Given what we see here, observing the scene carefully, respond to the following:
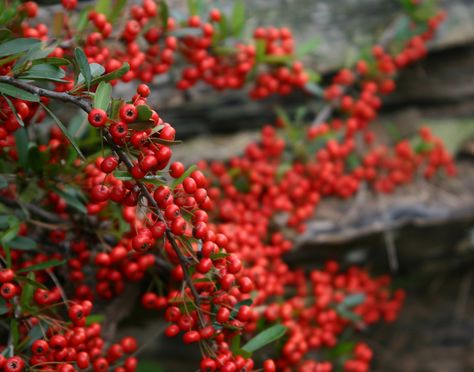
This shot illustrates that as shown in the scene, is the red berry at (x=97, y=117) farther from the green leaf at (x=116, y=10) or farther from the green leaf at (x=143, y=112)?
the green leaf at (x=116, y=10)

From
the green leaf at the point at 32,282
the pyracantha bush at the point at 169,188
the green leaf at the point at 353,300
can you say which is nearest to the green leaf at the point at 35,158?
the pyracantha bush at the point at 169,188

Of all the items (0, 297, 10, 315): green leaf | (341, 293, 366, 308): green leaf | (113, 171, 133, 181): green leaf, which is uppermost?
(113, 171, 133, 181): green leaf

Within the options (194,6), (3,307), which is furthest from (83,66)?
(194,6)

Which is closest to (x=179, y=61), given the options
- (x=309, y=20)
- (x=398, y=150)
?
(x=309, y=20)

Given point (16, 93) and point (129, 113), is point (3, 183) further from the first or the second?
point (129, 113)

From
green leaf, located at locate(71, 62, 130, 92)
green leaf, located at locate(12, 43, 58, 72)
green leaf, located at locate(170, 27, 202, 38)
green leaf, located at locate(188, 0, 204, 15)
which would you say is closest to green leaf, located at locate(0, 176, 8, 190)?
green leaf, located at locate(12, 43, 58, 72)

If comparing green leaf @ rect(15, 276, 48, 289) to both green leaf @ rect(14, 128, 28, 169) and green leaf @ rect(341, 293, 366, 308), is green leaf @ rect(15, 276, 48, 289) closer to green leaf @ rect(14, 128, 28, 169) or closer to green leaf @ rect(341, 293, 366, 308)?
green leaf @ rect(14, 128, 28, 169)
